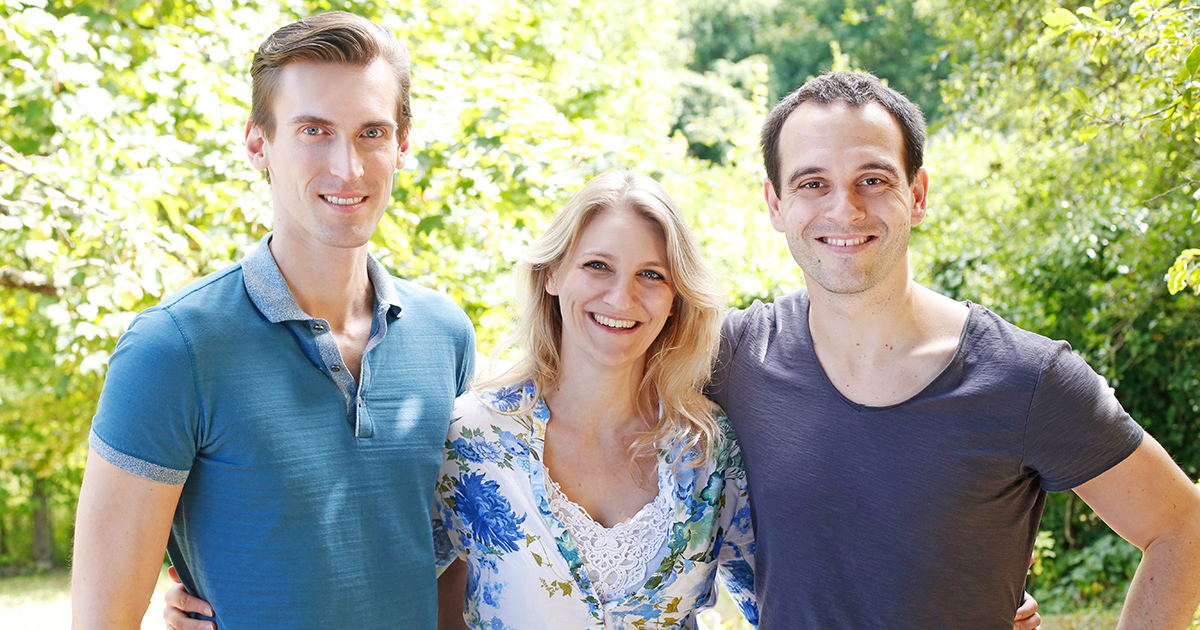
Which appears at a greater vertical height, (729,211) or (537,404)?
(729,211)

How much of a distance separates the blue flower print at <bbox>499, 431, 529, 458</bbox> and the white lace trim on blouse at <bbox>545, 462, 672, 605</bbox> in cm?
12

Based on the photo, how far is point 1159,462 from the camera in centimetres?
194

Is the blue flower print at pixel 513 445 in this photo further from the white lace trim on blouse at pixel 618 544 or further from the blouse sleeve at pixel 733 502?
the blouse sleeve at pixel 733 502

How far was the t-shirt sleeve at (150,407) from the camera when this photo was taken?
169cm

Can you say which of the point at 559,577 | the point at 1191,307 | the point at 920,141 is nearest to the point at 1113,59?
the point at 1191,307

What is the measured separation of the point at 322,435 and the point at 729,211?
23.0 feet

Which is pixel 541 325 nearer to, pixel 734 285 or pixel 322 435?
pixel 322 435

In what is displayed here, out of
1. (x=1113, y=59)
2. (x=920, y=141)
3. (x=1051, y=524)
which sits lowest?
(x=1051, y=524)

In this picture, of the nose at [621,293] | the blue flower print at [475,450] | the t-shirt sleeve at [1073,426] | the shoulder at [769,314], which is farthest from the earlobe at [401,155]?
the t-shirt sleeve at [1073,426]

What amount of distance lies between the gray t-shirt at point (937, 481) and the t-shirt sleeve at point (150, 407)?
130 centimetres

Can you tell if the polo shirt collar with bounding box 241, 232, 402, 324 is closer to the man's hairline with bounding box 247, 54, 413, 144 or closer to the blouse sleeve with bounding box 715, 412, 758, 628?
the man's hairline with bounding box 247, 54, 413, 144

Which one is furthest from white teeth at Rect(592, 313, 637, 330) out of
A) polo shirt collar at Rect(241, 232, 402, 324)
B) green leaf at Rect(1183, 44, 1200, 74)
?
green leaf at Rect(1183, 44, 1200, 74)

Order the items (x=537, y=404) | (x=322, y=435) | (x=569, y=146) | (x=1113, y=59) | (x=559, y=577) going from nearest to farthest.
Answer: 1. (x=322, y=435)
2. (x=559, y=577)
3. (x=537, y=404)
4. (x=569, y=146)
5. (x=1113, y=59)

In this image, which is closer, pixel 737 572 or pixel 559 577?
pixel 559 577
